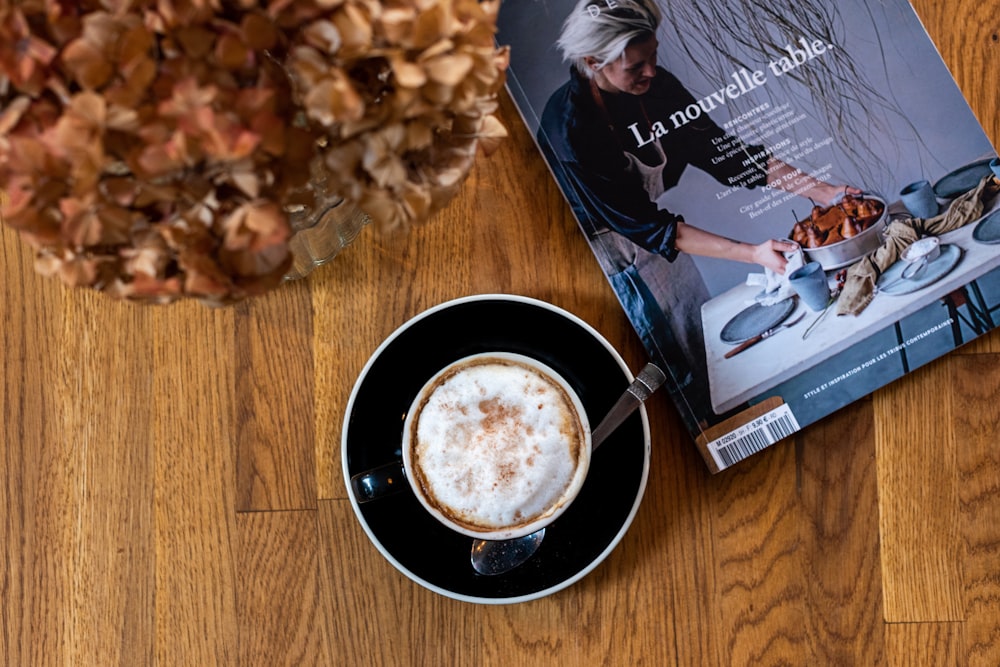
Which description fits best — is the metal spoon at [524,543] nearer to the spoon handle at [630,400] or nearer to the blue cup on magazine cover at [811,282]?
the spoon handle at [630,400]

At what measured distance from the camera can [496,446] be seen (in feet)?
2.24

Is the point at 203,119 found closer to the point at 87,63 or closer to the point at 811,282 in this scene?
the point at 87,63

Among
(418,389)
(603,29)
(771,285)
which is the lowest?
(418,389)

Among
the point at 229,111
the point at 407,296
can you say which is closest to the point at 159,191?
the point at 229,111

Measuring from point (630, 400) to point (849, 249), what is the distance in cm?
25

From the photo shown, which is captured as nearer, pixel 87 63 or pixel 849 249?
pixel 87 63

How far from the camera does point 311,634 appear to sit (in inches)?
30.1

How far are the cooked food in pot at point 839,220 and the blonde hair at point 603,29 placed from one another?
0.22 metres

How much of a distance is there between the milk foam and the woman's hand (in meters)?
0.22

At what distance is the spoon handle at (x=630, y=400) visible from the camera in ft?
2.32

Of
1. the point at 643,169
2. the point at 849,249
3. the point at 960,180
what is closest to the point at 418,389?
the point at 643,169

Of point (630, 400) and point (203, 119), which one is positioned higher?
point (203, 119)

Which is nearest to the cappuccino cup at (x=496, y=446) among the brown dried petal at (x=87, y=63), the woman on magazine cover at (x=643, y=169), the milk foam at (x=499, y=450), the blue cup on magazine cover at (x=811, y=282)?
the milk foam at (x=499, y=450)

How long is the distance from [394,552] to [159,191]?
0.42 metres
